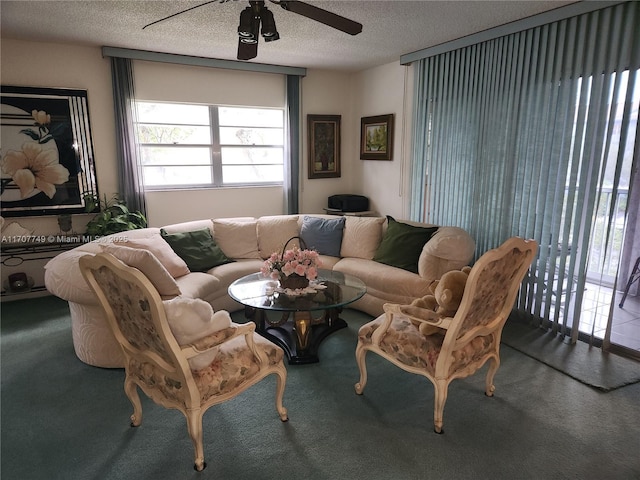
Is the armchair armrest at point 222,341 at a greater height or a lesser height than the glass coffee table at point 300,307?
greater

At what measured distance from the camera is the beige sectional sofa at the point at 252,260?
271 centimetres

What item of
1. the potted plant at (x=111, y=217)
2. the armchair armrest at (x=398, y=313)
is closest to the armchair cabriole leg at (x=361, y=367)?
the armchair armrest at (x=398, y=313)

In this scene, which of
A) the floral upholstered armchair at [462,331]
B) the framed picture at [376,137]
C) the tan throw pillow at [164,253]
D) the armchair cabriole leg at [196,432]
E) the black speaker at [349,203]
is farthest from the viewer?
the black speaker at [349,203]

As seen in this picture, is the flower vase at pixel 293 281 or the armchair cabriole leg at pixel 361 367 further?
the flower vase at pixel 293 281

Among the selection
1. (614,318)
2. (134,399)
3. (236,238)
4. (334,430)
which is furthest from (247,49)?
(614,318)

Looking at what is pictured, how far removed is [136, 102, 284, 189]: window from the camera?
4688 mm

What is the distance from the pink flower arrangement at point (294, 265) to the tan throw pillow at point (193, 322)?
85 centimetres

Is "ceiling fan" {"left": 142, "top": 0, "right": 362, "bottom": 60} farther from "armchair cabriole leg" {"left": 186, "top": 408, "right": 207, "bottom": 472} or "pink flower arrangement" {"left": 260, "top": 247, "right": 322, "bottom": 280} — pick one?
"armchair cabriole leg" {"left": 186, "top": 408, "right": 207, "bottom": 472}

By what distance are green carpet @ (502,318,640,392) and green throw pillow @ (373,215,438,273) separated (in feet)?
3.19

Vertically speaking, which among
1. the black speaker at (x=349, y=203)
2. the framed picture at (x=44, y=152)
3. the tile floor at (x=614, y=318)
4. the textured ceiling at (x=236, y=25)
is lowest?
the tile floor at (x=614, y=318)

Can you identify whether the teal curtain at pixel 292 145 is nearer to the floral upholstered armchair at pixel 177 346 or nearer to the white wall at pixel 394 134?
the white wall at pixel 394 134

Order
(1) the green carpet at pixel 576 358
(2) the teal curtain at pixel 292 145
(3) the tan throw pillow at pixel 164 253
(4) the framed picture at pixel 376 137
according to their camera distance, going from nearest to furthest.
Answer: (1) the green carpet at pixel 576 358, (3) the tan throw pillow at pixel 164 253, (4) the framed picture at pixel 376 137, (2) the teal curtain at pixel 292 145

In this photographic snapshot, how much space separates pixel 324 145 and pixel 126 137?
2475 millimetres

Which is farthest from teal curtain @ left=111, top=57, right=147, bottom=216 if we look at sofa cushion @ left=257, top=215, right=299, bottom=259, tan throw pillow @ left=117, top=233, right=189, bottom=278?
sofa cushion @ left=257, top=215, right=299, bottom=259
